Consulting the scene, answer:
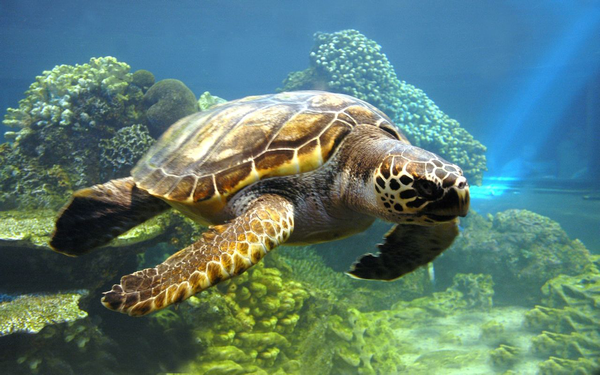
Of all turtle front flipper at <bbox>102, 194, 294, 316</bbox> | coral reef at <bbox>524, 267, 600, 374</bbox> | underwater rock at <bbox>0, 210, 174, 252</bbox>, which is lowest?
underwater rock at <bbox>0, 210, 174, 252</bbox>

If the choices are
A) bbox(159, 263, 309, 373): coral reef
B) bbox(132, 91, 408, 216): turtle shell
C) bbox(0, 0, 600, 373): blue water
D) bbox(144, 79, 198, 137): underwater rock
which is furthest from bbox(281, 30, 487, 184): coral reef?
bbox(132, 91, 408, 216): turtle shell

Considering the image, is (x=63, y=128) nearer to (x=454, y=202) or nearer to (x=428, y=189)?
(x=428, y=189)

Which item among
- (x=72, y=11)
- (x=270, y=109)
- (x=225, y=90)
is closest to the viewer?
(x=270, y=109)

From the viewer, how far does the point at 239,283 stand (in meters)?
4.07

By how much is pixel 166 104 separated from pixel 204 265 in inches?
247

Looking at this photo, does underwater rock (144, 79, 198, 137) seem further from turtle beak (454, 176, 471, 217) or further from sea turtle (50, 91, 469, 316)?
turtle beak (454, 176, 471, 217)

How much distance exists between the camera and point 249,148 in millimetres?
2258

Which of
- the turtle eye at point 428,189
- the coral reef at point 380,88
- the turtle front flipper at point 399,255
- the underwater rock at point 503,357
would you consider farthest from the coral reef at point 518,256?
the turtle eye at point 428,189

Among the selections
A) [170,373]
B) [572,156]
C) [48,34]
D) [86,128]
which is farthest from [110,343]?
[48,34]

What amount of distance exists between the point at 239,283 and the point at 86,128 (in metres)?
5.36

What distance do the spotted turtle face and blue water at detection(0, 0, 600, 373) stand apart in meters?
19.0

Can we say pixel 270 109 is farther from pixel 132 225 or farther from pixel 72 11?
pixel 72 11

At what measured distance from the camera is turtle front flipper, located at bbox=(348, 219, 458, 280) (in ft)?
7.65

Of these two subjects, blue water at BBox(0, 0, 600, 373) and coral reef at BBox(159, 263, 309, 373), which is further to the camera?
blue water at BBox(0, 0, 600, 373)
